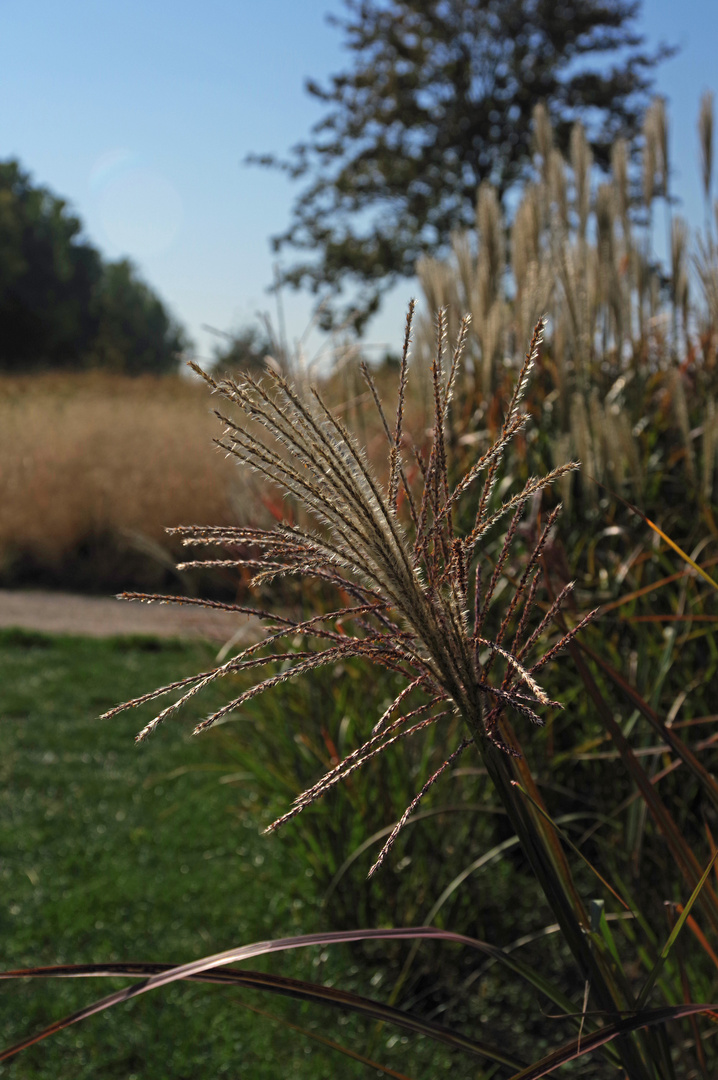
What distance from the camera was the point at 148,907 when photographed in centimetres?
260

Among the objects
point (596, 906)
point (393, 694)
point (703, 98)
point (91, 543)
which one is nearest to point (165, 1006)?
point (393, 694)

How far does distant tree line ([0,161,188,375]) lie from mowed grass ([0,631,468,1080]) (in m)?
28.0

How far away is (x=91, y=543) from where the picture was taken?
870 cm

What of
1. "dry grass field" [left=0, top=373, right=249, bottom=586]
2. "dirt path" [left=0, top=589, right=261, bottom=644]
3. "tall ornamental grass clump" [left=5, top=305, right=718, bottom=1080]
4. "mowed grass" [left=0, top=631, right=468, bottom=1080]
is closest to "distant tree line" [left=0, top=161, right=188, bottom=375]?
"dry grass field" [left=0, top=373, right=249, bottom=586]

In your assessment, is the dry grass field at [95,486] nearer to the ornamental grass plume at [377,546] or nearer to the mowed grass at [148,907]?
the mowed grass at [148,907]

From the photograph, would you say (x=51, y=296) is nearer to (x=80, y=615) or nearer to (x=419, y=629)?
(x=80, y=615)

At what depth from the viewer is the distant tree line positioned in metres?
35.6

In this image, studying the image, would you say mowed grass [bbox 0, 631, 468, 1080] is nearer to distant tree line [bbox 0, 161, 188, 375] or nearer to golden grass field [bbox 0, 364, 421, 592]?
golden grass field [bbox 0, 364, 421, 592]

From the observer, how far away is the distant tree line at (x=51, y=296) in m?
35.6

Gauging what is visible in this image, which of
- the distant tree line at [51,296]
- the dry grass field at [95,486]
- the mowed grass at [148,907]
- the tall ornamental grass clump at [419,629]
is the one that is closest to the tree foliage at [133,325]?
the distant tree line at [51,296]

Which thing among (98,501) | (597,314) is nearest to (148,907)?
(597,314)

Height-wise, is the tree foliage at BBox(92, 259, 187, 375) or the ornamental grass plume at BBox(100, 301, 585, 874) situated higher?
the tree foliage at BBox(92, 259, 187, 375)

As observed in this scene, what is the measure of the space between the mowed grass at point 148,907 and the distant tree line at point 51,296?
28001 millimetres

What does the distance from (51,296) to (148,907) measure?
129ft
